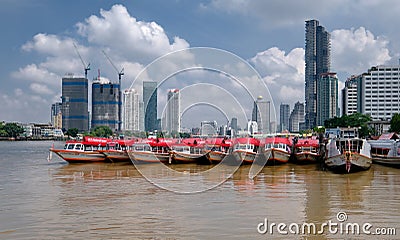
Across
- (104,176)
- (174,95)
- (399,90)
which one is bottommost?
(104,176)

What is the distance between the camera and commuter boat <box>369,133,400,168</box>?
37531mm

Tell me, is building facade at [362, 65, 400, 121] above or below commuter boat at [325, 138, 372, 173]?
above

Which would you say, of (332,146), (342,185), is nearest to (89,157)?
(332,146)

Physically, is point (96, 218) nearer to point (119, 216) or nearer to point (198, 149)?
point (119, 216)

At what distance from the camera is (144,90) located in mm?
20594

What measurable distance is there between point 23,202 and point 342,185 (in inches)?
641

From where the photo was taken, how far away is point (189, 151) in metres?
40.8

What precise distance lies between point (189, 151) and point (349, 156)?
50.8 feet

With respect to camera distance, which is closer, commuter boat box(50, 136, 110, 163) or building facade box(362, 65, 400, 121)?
commuter boat box(50, 136, 110, 163)

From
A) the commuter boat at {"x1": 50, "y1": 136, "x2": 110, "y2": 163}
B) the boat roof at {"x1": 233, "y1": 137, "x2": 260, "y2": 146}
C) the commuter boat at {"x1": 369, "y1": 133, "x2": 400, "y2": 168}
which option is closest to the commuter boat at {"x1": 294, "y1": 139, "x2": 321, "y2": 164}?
the commuter boat at {"x1": 369, "y1": 133, "x2": 400, "y2": 168}

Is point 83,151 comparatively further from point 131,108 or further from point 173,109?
point 173,109

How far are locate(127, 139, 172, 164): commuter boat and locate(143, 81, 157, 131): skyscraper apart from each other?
54.2 feet

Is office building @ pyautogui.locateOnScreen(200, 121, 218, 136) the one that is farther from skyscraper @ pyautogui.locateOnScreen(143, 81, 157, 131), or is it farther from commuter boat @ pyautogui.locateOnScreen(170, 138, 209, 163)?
commuter boat @ pyautogui.locateOnScreen(170, 138, 209, 163)

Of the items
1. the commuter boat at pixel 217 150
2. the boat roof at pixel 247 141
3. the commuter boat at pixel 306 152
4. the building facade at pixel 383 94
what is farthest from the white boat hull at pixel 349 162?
the building facade at pixel 383 94
